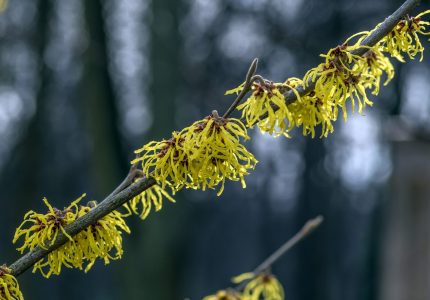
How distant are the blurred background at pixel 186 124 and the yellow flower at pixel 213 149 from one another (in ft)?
16.3

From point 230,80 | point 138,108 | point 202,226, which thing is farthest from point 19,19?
point 202,226

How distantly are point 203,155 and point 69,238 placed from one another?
0.22 m

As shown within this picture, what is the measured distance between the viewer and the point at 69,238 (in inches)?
41.1

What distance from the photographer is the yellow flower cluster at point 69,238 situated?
1054 millimetres

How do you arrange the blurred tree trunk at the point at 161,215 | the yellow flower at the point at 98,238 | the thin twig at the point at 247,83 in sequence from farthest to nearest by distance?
the blurred tree trunk at the point at 161,215, the yellow flower at the point at 98,238, the thin twig at the point at 247,83

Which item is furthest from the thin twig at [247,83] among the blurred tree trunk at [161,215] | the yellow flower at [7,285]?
the blurred tree trunk at [161,215]

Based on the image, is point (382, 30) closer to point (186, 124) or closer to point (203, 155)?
point (203, 155)

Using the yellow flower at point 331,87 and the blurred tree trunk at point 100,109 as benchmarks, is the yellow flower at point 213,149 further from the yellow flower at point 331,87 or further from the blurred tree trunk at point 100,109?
the blurred tree trunk at point 100,109

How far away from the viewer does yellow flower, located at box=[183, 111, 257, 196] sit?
0.99 meters

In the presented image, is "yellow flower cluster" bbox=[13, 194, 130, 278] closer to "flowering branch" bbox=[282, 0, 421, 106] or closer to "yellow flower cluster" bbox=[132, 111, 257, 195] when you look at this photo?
"yellow flower cluster" bbox=[132, 111, 257, 195]

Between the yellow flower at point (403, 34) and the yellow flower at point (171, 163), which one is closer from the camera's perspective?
the yellow flower at point (171, 163)

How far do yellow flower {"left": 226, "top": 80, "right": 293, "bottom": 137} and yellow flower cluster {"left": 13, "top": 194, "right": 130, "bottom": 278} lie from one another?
0.24 m

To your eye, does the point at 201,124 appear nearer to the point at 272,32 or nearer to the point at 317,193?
the point at 272,32

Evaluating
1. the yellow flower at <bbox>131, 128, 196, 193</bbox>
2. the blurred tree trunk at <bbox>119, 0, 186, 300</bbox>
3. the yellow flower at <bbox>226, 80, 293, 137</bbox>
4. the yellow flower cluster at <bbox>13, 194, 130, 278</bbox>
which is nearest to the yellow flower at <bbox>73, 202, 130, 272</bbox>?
the yellow flower cluster at <bbox>13, 194, 130, 278</bbox>
